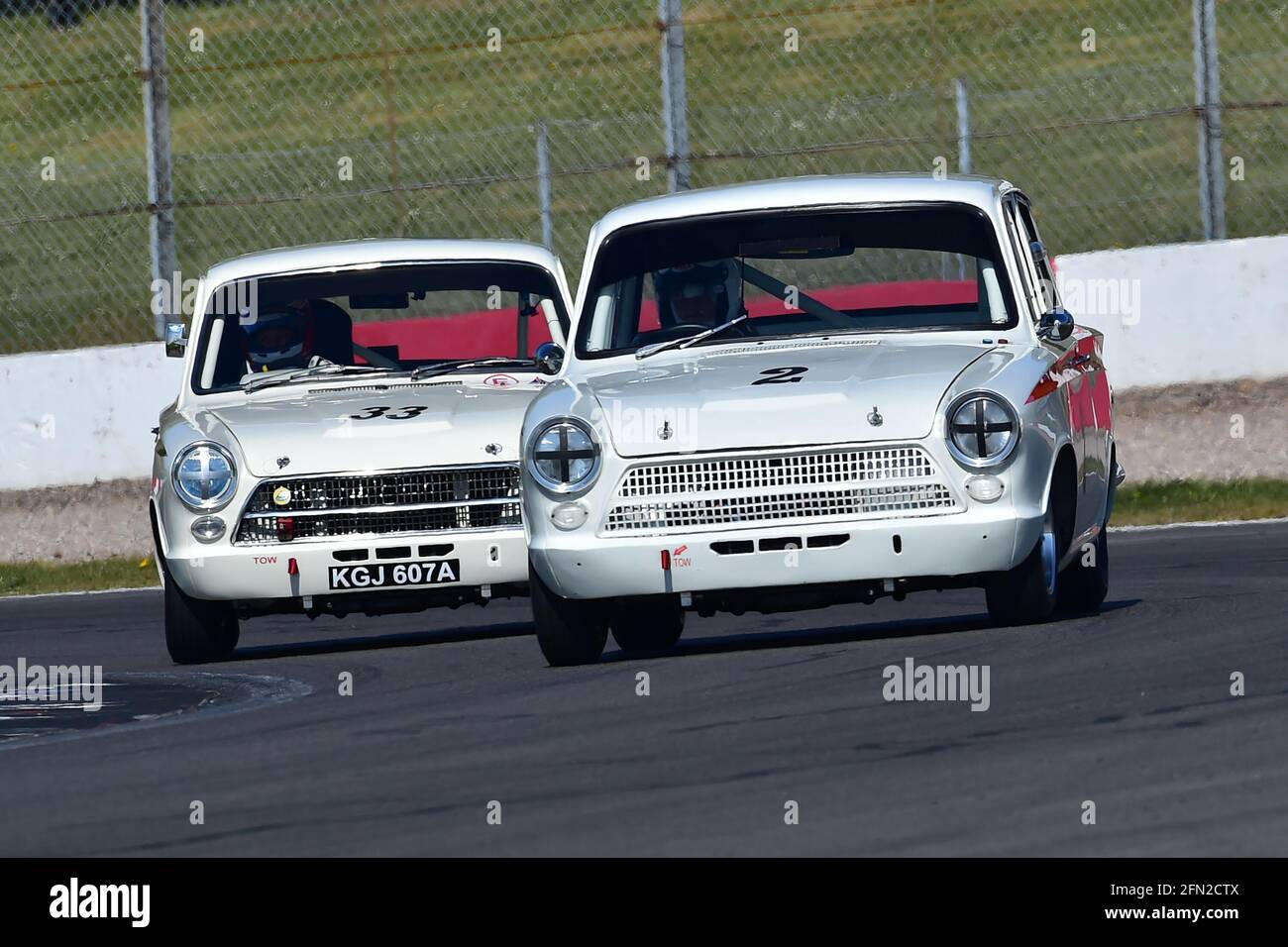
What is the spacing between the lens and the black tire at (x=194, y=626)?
35.6ft

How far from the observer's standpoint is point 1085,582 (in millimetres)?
10336

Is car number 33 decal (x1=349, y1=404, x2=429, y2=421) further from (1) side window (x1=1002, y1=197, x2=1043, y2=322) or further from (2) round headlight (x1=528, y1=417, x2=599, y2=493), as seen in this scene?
(1) side window (x1=1002, y1=197, x2=1043, y2=322)

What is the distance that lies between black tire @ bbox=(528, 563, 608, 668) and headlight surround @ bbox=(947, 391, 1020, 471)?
140cm

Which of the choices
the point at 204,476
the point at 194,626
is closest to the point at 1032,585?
the point at 204,476

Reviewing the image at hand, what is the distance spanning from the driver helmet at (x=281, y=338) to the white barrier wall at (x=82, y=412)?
15.7 ft

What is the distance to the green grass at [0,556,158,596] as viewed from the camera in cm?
1647

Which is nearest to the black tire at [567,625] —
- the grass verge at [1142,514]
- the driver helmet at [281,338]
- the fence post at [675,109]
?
the driver helmet at [281,338]

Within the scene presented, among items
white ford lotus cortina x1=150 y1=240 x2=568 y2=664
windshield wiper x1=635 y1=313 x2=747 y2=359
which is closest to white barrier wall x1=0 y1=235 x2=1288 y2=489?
white ford lotus cortina x1=150 y1=240 x2=568 y2=664

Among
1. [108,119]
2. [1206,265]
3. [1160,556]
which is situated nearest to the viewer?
[1160,556]

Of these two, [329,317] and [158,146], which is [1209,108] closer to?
[158,146]

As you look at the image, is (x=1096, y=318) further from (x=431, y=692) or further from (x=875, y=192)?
(x=431, y=692)

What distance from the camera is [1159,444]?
53.3 feet

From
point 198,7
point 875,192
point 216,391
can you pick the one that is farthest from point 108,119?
point 875,192
